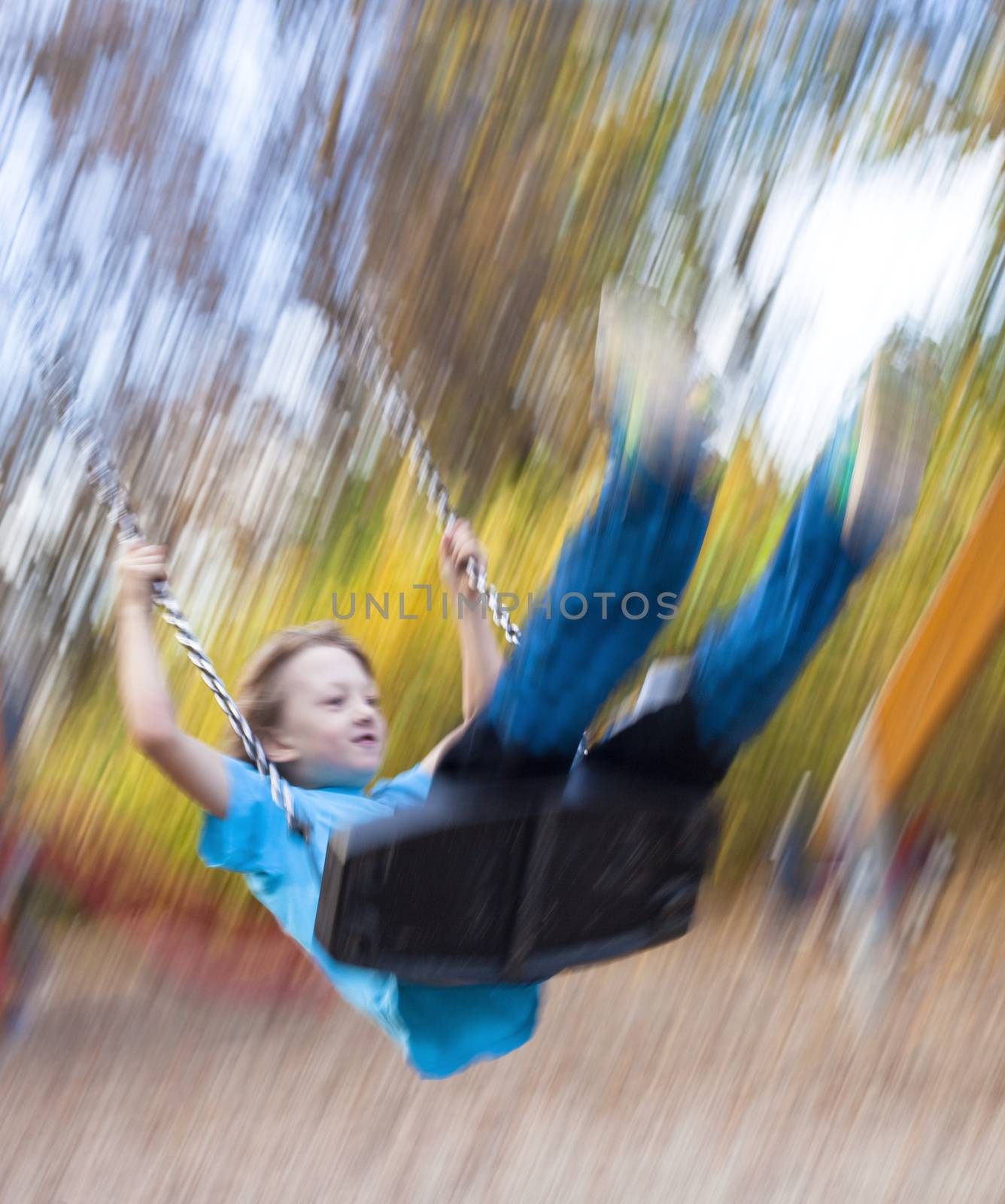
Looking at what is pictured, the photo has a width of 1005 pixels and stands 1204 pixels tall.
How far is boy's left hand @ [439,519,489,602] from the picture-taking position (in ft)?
3.97

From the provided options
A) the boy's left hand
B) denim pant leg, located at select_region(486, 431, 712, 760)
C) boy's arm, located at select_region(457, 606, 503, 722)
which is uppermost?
denim pant leg, located at select_region(486, 431, 712, 760)

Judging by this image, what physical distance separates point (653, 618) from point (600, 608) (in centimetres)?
5

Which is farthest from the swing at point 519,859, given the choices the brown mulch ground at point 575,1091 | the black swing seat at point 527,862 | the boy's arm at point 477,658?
the brown mulch ground at point 575,1091

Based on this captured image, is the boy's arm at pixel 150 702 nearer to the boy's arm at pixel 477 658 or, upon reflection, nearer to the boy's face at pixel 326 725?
the boy's face at pixel 326 725

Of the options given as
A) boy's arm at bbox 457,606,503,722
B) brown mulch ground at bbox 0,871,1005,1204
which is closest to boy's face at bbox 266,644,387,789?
boy's arm at bbox 457,606,503,722

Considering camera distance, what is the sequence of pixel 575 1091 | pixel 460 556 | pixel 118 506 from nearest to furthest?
pixel 118 506 → pixel 460 556 → pixel 575 1091

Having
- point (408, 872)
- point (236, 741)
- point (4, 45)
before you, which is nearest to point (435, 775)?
point (408, 872)

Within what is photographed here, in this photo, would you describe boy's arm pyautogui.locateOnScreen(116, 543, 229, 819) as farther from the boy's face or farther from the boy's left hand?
the boy's left hand

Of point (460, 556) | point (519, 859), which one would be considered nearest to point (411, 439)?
point (460, 556)

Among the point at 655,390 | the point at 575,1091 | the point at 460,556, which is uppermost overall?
the point at 655,390

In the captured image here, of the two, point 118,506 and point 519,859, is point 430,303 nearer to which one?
point 118,506

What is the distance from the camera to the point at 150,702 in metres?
0.99

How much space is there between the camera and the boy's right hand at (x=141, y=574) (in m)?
1.04

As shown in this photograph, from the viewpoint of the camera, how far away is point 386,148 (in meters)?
2.74
